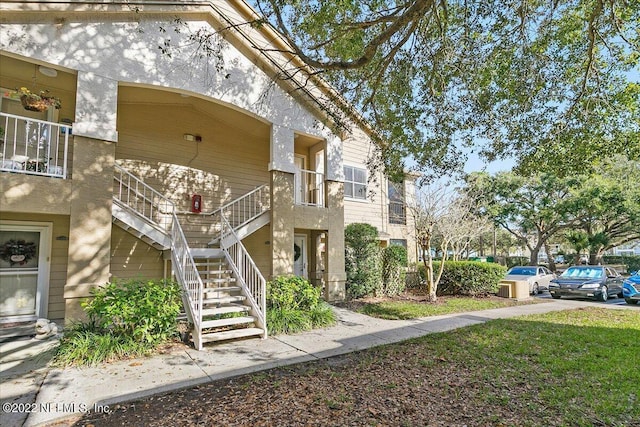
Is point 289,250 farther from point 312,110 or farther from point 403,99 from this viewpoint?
point 403,99

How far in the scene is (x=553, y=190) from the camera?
75.3 feet

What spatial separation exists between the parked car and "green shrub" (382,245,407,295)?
652 cm

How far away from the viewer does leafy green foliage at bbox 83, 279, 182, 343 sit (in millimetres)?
5621

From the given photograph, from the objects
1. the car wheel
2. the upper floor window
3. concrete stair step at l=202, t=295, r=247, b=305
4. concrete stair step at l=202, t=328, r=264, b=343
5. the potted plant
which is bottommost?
the car wheel

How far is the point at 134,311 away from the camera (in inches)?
224

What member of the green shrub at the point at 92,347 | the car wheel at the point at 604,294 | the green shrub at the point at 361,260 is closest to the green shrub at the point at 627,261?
the car wheel at the point at 604,294

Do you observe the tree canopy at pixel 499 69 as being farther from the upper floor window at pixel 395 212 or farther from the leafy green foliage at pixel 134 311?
the upper floor window at pixel 395 212

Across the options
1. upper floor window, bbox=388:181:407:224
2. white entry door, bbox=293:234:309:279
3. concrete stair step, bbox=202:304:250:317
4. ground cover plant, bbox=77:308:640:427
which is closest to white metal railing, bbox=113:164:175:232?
concrete stair step, bbox=202:304:250:317

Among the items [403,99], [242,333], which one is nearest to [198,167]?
[242,333]

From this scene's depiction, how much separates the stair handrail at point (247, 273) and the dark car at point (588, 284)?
13.3m

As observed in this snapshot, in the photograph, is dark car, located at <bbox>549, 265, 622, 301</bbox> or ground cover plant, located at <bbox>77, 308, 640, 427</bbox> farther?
dark car, located at <bbox>549, 265, 622, 301</bbox>

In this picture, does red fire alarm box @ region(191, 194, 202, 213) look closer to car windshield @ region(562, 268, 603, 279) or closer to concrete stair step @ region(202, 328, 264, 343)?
concrete stair step @ region(202, 328, 264, 343)

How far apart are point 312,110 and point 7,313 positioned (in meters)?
8.73

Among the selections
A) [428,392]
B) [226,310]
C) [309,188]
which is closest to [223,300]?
[226,310]
